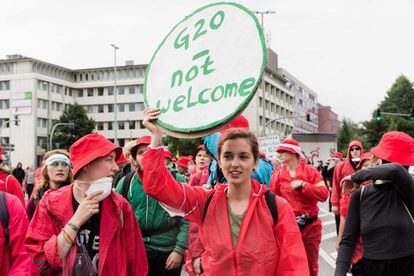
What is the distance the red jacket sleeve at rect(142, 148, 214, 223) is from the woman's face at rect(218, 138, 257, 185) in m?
0.23

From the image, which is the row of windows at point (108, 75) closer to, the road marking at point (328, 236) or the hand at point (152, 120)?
the road marking at point (328, 236)

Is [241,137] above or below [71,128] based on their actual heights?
below

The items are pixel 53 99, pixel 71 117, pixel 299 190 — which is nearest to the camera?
pixel 299 190

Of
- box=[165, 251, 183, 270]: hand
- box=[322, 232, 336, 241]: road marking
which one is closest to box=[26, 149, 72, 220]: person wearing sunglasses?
box=[165, 251, 183, 270]: hand

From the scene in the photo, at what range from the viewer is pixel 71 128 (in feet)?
221

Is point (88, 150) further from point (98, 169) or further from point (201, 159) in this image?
point (201, 159)

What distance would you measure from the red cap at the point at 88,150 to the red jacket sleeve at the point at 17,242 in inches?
16.8

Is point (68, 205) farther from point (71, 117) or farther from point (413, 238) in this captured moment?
point (71, 117)

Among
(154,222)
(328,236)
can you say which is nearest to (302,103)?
(328,236)

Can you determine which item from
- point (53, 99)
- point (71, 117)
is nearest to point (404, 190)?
point (71, 117)

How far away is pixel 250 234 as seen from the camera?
9.45 ft

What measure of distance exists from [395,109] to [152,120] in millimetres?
72319

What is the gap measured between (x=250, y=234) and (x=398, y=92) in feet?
243

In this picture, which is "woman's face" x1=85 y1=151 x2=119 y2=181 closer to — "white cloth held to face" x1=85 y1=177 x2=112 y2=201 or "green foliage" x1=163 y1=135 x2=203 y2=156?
"white cloth held to face" x1=85 y1=177 x2=112 y2=201
